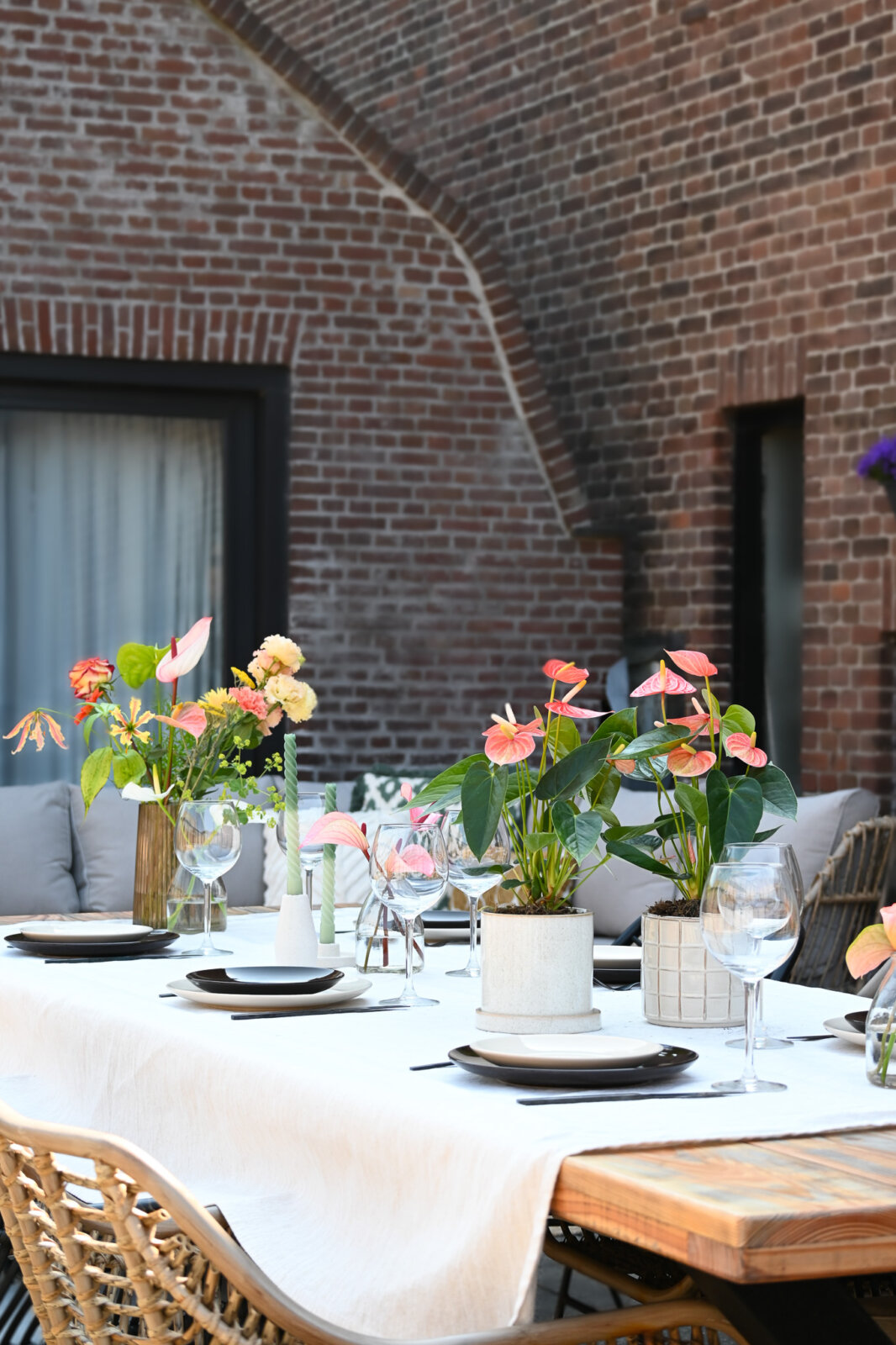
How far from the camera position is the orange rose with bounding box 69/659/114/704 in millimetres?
3238

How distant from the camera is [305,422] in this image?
6859 millimetres

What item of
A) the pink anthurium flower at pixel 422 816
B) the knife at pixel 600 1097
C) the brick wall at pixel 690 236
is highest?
the brick wall at pixel 690 236

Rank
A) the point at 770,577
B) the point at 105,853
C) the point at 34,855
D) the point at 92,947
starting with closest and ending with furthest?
the point at 92,947 → the point at 34,855 → the point at 105,853 → the point at 770,577

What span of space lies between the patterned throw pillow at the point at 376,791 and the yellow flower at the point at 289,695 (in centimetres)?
271

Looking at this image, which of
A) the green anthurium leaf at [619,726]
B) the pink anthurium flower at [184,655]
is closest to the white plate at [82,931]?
the pink anthurium flower at [184,655]

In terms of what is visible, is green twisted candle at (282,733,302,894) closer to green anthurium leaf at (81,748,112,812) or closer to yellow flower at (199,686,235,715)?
yellow flower at (199,686,235,715)

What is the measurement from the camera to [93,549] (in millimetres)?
6887

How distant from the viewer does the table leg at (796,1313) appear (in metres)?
1.71

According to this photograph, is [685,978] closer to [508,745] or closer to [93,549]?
[508,745]

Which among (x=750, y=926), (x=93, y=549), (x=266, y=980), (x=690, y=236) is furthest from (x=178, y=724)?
(x=690, y=236)

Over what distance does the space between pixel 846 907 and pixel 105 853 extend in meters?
2.09

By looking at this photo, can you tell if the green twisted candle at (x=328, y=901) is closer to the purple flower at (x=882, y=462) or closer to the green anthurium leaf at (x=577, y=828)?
the green anthurium leaf at (x=577, y=828)

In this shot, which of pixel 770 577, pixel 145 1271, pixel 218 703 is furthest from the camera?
pixel 770 577

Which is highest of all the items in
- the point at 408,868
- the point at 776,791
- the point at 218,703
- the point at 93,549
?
the point at 93,549
